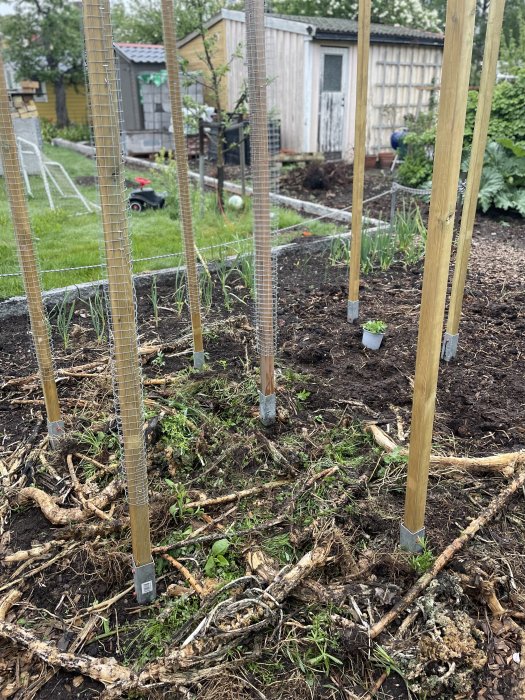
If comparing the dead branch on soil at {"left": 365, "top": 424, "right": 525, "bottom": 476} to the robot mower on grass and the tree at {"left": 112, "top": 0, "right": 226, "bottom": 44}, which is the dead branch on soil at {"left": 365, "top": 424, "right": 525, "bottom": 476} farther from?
the tree at {"left": 112, "top": 0, "right": 226, "bottom": 44}

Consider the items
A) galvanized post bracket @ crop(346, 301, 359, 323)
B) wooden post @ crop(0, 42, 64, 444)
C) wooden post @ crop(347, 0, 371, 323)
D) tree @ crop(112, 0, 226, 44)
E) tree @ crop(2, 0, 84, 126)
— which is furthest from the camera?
tree @ crop(112, 0, 226, 44)

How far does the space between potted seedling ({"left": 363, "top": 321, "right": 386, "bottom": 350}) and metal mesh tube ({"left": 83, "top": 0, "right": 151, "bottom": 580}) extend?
2.08 metres

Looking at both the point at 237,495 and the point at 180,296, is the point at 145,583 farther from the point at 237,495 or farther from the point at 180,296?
the point at 180,296

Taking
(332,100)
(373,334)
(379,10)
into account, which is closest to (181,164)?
(373,334)

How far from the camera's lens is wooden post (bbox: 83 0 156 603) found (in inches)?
55.0

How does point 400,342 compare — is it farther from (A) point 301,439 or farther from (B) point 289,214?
(B) point 289,214

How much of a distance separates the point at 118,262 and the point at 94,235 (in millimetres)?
5242

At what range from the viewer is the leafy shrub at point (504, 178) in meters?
6.89

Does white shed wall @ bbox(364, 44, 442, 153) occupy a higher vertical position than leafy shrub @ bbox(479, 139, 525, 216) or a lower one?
higher

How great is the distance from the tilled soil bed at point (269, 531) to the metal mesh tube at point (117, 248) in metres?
0.33

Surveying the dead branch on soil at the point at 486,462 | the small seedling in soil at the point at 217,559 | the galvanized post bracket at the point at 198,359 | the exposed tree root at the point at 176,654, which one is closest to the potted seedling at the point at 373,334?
the galvanized post bracket at the point at 198,359

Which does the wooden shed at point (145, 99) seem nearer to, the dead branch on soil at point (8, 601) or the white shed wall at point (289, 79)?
the white shed wall at point (289, 79)

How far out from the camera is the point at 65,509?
2.27 metres

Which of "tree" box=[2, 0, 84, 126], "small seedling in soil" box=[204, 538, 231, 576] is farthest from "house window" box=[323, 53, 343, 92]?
"small seedling in soil" box=[204, 538, 231, 576]
